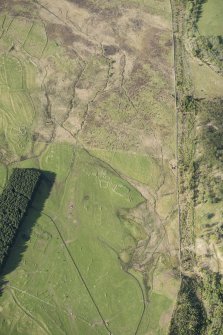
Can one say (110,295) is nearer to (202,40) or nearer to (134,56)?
(134,56)

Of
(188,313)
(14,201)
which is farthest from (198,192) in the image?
(14,201)

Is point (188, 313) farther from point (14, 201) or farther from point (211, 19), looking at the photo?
point (211, 19)

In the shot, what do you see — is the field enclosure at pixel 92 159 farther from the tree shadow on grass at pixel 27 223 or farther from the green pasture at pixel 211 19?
the green pasture at pixel 211 19

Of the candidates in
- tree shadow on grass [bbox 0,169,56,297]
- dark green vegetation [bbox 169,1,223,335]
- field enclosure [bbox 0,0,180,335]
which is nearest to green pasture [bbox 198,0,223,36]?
dark green vegetation [bbox 169,1,223,335]

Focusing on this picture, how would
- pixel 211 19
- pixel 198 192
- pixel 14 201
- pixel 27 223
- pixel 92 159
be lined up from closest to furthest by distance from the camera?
1. pixel 14 201
2. pixel 27 223
3. pixel 198 192
4. pixel 92 159
5. pixel 211 19

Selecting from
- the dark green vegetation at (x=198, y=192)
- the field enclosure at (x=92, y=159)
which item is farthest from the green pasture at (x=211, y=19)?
the field enclosure at (x=92, y=159)

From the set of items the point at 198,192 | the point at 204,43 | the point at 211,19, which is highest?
the point at 211,19
